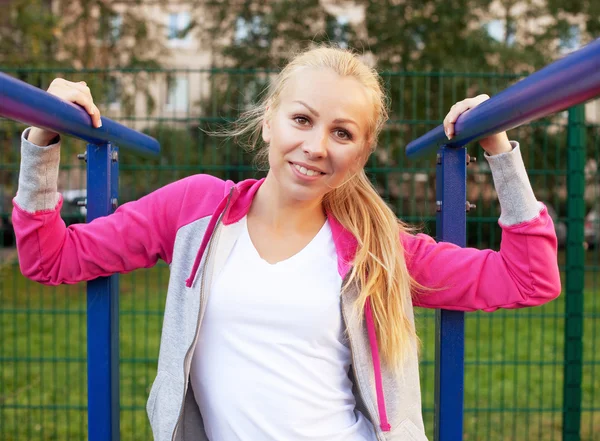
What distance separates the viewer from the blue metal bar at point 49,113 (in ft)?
3.64

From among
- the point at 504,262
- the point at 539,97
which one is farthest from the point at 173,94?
the point at 539,97

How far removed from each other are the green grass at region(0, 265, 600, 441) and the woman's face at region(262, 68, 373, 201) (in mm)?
1060

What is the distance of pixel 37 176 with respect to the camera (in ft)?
4.88

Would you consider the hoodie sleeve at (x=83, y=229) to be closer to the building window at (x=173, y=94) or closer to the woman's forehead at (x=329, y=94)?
the woman's forehead at (x=329, y=94)

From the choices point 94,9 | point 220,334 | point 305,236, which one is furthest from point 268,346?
point 94,9

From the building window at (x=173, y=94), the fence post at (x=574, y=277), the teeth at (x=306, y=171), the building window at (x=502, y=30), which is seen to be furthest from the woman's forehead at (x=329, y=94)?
the building window at (x=502, y=30)

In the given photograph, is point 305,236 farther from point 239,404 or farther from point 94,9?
point 94,9

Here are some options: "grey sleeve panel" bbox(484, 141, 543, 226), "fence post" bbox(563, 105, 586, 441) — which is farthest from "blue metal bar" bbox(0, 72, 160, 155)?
"fence post" bbox(563, 105, 586, 441)

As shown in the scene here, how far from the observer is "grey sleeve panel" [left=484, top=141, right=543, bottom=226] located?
5.05 feet

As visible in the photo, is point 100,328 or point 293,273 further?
point 100,328

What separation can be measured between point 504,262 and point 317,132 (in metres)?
0.49

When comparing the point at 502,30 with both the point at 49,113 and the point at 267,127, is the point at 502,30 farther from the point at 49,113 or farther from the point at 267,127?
the point at 49,113

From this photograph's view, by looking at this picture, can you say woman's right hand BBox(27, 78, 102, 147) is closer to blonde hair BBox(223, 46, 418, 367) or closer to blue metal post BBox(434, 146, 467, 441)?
blonde hair BBox(223, 46, 418, 367)

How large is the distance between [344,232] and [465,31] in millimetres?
10624
